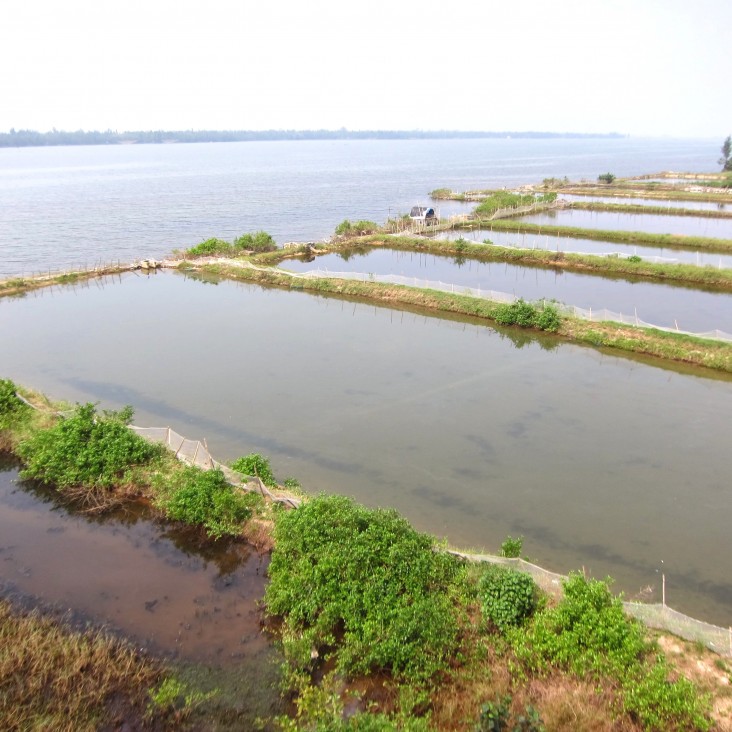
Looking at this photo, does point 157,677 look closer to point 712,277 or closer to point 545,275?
point 545,275

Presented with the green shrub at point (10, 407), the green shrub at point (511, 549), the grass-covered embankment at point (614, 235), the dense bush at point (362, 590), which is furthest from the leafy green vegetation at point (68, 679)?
the grass-covered embankment at point (614, 235)

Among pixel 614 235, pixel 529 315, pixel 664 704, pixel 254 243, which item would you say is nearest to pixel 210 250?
pixel 254 243

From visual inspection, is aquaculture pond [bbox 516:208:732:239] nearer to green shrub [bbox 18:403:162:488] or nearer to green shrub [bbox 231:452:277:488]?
green shrub [bbox 231:452:277:488]

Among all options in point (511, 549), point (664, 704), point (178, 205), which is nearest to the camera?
point (664, 704)

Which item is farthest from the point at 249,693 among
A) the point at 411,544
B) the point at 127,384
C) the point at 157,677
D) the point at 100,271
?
the point at 100,271

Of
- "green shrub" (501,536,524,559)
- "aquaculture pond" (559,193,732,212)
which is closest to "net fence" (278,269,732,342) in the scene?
"green shrub" (501,536,524,559)

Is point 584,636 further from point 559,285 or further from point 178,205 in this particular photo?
point 178,205
